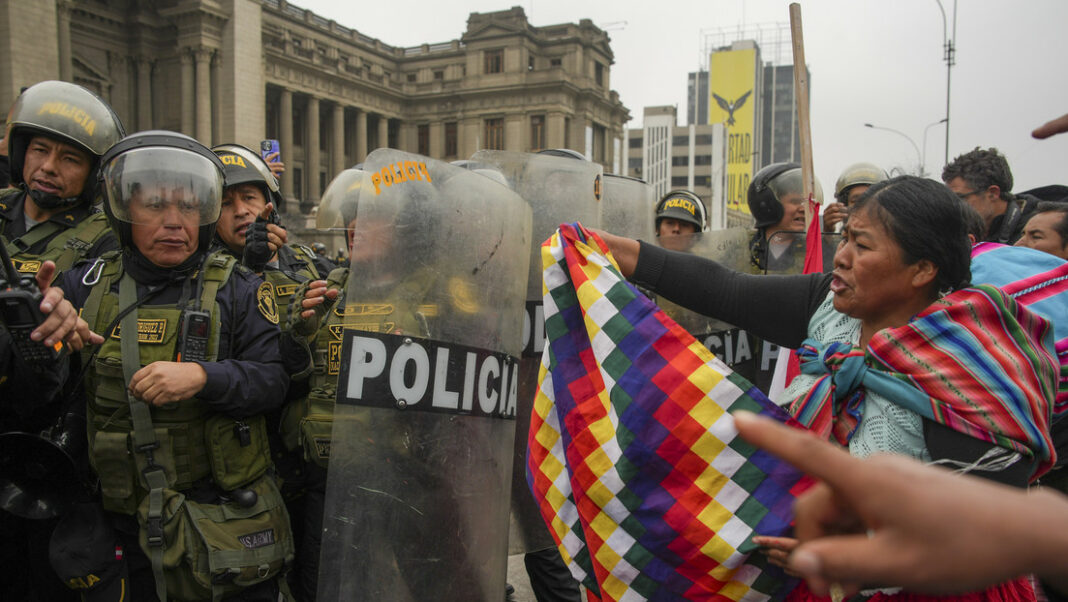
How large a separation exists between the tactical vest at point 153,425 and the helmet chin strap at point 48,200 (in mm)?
1023

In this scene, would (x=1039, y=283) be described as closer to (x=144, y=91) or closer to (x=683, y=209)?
(x=683, y=209)

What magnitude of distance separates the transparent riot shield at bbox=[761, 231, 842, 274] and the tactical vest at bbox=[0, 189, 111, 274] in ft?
10.8

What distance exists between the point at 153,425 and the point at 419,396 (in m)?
0.89

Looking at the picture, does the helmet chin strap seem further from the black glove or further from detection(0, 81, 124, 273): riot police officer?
the black glove

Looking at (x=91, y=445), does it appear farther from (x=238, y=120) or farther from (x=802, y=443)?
(x=238, y=120)

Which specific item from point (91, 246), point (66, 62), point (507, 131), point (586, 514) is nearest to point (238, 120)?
point (66, 62)

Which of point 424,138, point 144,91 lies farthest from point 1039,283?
point 424,138

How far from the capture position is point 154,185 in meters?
2.39

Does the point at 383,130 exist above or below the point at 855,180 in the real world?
above

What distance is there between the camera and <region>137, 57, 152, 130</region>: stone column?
104 feet

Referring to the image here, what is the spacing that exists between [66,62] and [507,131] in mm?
29468

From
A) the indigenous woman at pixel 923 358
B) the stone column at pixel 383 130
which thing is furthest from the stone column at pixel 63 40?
the indigenous woman at pixel 923 358

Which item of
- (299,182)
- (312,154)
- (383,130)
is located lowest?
(299,182)

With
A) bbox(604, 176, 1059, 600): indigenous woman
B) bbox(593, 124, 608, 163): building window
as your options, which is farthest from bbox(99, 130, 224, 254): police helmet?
bbox(593, 124, 608, 163): building window
